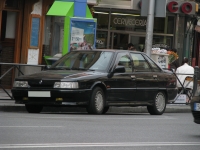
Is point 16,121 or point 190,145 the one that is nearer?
point 190,145

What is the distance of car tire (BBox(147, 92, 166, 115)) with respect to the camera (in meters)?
19.5

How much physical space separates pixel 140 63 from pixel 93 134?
7247 millimetres

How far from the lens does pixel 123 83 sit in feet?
60.1

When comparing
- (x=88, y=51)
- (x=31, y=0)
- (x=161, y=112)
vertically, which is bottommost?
(x=161, y=112)

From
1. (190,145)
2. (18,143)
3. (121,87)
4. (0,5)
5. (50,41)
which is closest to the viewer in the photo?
(18,143)

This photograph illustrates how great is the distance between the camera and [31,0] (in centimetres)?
2525

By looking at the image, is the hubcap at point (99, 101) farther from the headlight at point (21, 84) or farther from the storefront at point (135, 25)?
the storefront at point (135, 25)

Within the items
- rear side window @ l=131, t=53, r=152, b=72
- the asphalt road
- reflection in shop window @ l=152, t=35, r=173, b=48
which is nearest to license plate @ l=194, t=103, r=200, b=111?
the asphalt road

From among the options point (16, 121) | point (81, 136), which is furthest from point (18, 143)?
point (16, 121)

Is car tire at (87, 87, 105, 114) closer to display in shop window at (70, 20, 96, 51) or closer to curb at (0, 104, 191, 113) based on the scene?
curb at (0, 104, 191, 113)

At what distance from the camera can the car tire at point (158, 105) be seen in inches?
769

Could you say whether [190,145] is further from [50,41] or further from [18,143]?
[50,41]

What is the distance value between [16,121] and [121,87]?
15.0ft

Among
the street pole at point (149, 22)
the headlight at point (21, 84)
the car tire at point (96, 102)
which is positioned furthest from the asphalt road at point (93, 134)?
the street pole at point (149, 22)
